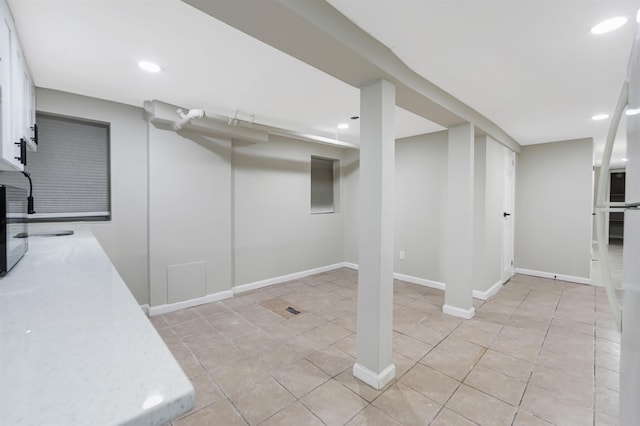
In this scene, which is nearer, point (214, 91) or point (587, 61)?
point (587, 61)

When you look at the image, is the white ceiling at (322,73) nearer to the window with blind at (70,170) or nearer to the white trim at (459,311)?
the window with blind at (70,170)

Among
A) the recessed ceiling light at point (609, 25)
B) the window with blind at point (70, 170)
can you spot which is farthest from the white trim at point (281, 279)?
the recessed ceiling light at point (609, 25)

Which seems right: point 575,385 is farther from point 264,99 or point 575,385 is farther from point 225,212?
point 225,212

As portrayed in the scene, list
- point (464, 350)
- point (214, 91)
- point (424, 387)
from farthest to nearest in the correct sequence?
point (214, 91) < point (464, 350) < point (424, 387)

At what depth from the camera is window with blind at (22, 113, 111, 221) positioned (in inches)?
108

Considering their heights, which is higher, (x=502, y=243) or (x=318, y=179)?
(x=318, y=179)

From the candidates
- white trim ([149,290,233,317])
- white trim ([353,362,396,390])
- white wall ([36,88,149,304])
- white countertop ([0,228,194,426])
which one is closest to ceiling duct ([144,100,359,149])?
white wall ([36,88,149,304])

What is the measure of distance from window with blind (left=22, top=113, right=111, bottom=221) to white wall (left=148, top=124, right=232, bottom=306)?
1.56 feet

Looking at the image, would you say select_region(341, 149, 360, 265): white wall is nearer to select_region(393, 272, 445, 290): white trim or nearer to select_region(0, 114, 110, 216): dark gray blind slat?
select_region(393, 272, 445, 290): white trim

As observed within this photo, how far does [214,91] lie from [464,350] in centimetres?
336

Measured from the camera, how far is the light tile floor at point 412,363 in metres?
1.80

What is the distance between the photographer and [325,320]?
3.18m

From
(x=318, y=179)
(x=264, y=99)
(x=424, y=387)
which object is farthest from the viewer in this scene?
(x=318, y=179)

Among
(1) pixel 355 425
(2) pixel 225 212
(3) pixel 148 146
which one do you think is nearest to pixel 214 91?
(3) pixel 148 146
